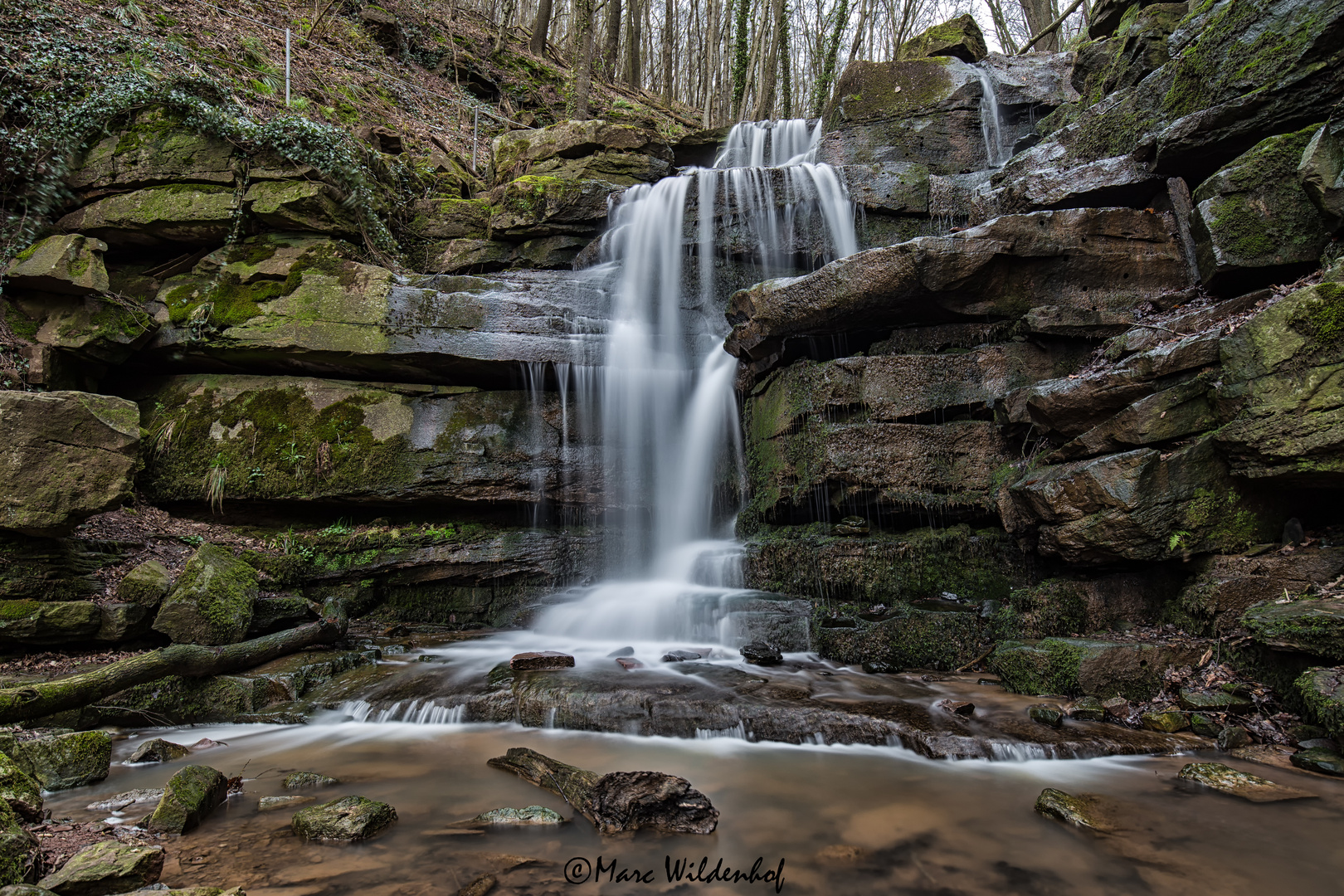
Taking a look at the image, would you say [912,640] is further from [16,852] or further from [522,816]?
[16,852]

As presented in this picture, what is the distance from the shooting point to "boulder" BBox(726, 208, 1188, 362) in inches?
267

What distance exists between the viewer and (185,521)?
7.56 metres

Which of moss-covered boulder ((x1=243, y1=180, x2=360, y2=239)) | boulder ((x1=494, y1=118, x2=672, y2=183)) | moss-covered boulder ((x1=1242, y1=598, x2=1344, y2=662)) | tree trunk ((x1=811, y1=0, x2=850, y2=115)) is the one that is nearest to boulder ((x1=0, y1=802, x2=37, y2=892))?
moss-covered boulder ((x1=1242, y1=598, x2=1344, y2=662))

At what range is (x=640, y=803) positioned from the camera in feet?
9.48

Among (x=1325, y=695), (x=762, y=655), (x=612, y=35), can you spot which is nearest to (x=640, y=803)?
(x=762, y=655)

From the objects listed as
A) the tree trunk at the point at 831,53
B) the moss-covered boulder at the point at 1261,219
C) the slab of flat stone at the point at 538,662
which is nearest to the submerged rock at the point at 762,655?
the slab of flat stone at the point at 538,662

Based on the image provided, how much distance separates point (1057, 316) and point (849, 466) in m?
2.74

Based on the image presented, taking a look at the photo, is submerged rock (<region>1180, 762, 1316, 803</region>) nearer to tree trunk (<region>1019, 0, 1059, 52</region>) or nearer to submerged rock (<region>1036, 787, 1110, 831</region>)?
submerged rock (<region>1036, 787, 1110, 831</region>)

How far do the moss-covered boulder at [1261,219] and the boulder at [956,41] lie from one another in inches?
393

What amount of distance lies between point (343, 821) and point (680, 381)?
7170mm

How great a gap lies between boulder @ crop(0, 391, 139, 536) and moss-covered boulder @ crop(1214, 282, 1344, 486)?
28.1ft

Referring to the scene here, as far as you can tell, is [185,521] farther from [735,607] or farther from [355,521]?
[735,607]

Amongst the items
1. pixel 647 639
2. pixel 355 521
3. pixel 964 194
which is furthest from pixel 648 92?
pixel 647 639

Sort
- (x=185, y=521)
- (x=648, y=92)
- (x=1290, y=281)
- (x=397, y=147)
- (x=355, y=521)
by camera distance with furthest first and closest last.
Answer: (x=648, y=92), (x=397, y=147), (x=355, y=521), (x=185, y=521), (x=1290, y=281)
